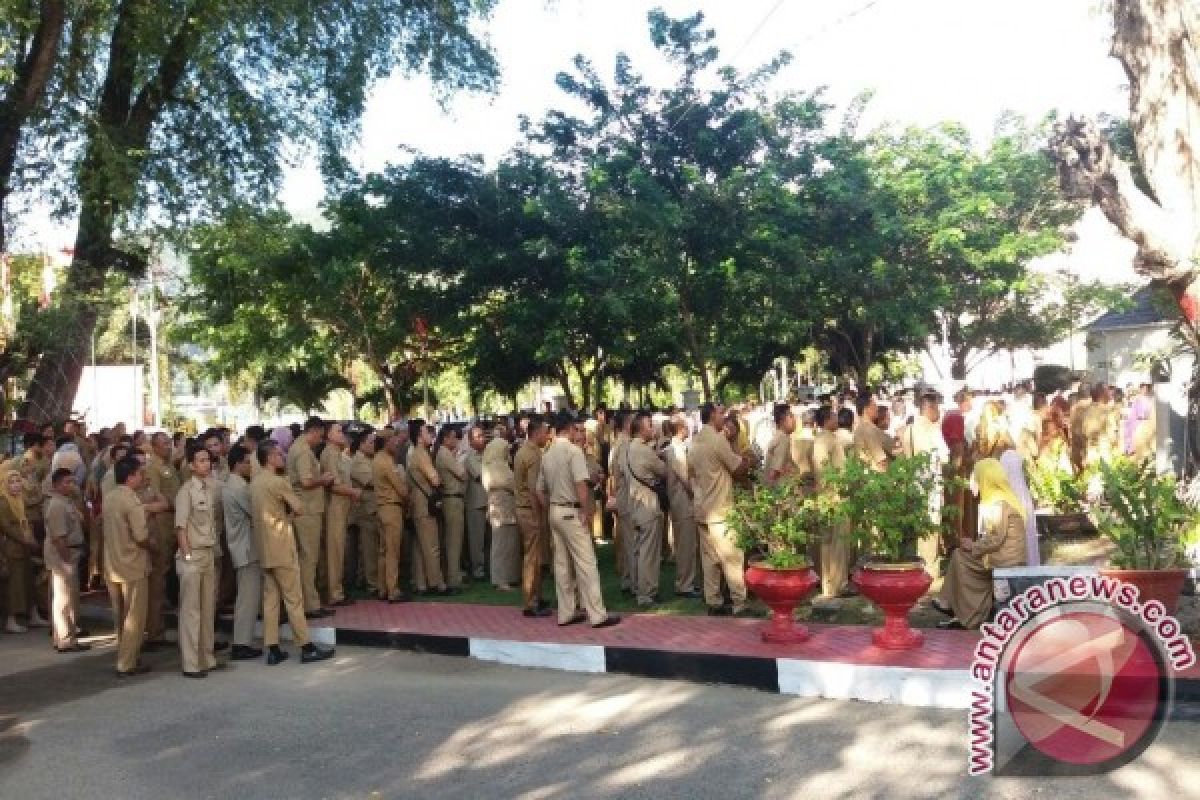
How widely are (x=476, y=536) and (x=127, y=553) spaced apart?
4.64m

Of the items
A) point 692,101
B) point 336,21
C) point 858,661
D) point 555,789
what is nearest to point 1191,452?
point 858,661

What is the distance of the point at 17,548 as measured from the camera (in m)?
10.1

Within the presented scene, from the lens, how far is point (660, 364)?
1040 inches

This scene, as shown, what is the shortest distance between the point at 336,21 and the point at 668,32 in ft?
25.4

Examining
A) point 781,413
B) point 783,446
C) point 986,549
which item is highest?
point 781,413

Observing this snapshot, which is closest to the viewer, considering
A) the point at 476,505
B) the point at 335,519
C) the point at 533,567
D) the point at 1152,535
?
the point at 1152,535

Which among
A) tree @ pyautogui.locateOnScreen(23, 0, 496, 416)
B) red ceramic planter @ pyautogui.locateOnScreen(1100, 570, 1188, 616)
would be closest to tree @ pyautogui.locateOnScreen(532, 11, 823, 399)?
tree @ pyautogui.locateOnScreen(23, 0, 496, 416)

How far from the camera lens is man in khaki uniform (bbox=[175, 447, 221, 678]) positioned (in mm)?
7973

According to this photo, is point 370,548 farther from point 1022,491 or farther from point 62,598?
point 1022,491

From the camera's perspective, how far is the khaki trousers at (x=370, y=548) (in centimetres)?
1114

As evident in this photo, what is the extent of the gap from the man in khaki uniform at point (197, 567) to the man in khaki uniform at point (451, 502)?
10.6 feet

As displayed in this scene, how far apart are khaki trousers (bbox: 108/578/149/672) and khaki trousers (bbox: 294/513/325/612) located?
178cm

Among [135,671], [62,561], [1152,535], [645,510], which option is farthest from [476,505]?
[1152,535]

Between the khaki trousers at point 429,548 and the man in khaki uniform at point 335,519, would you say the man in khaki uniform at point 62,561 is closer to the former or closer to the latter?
the man in khaki uniform at point 335,519
